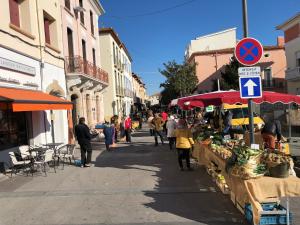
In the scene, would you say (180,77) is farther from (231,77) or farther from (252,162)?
(252,162)

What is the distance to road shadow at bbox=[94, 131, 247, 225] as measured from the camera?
19.8 feet

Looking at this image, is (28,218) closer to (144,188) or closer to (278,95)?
(144,188)

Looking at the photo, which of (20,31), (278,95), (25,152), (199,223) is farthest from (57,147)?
(199,223)

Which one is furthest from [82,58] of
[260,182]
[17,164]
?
[260,182]

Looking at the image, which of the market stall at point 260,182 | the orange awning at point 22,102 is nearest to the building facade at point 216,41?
the orange awning at point 22,102

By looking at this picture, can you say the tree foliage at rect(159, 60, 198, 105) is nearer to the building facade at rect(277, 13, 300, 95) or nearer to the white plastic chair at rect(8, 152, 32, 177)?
the building facade at rect(277, 13, 300, 95)

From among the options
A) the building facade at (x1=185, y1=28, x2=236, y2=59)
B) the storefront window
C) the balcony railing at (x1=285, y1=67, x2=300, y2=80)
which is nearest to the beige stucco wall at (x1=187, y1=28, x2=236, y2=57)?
the building facade at (x1=185, y1=28, x2=236, y2=59)

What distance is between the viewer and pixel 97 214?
632 centimetres

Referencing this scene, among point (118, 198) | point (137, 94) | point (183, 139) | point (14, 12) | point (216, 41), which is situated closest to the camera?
point (118, 198)

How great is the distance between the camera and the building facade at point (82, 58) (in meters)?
18.8

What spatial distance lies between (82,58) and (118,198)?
44.8 feet

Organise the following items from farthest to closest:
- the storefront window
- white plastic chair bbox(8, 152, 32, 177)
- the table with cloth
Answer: the storefront window → white plastic chair bbox(8, 152, 32, 177) → the table with cloth

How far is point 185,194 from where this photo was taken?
7.54m

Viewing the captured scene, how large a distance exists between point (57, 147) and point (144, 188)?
5827 mm
